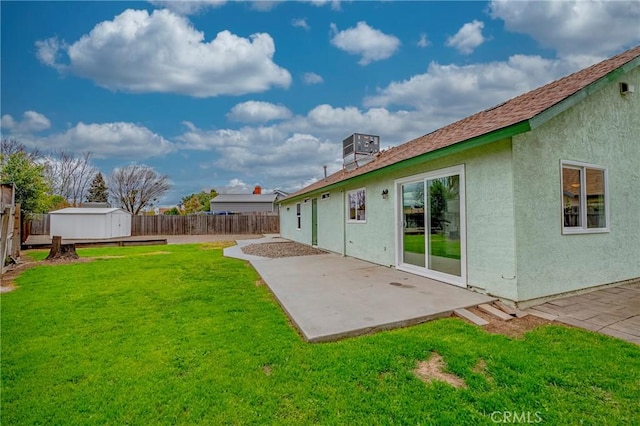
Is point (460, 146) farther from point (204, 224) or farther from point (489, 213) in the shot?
point (204, 224)

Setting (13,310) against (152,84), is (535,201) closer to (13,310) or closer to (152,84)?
(13,310)

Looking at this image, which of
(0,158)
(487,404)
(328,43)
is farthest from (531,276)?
(0,158)

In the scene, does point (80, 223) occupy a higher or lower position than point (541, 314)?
higher

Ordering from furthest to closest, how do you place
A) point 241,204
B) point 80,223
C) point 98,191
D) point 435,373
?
point 241,204 < point 98,191 < point 80,223 < point 435,373

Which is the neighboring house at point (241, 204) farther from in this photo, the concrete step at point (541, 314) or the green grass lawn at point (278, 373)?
the concrete step at point (541, 314)

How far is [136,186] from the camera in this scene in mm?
35469

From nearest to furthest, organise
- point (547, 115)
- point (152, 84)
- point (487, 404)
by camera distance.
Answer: point (487, 404)
point (547, 115)
point (152, 84)

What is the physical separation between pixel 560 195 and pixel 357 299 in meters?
→ 3.77

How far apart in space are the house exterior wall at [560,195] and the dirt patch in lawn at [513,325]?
0.50m

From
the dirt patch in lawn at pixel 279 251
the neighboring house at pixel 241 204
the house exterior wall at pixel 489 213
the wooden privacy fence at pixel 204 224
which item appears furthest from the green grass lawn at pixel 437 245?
the neighboring house at pixel 241 204

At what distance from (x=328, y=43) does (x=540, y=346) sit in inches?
496

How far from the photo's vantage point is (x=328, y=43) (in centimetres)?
1246

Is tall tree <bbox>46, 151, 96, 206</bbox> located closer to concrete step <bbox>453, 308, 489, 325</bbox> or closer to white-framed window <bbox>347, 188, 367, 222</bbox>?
white-framed window <bbox>347, 188, 367, 222</bbox>

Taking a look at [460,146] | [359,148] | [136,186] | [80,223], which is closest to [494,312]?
[460,146]
